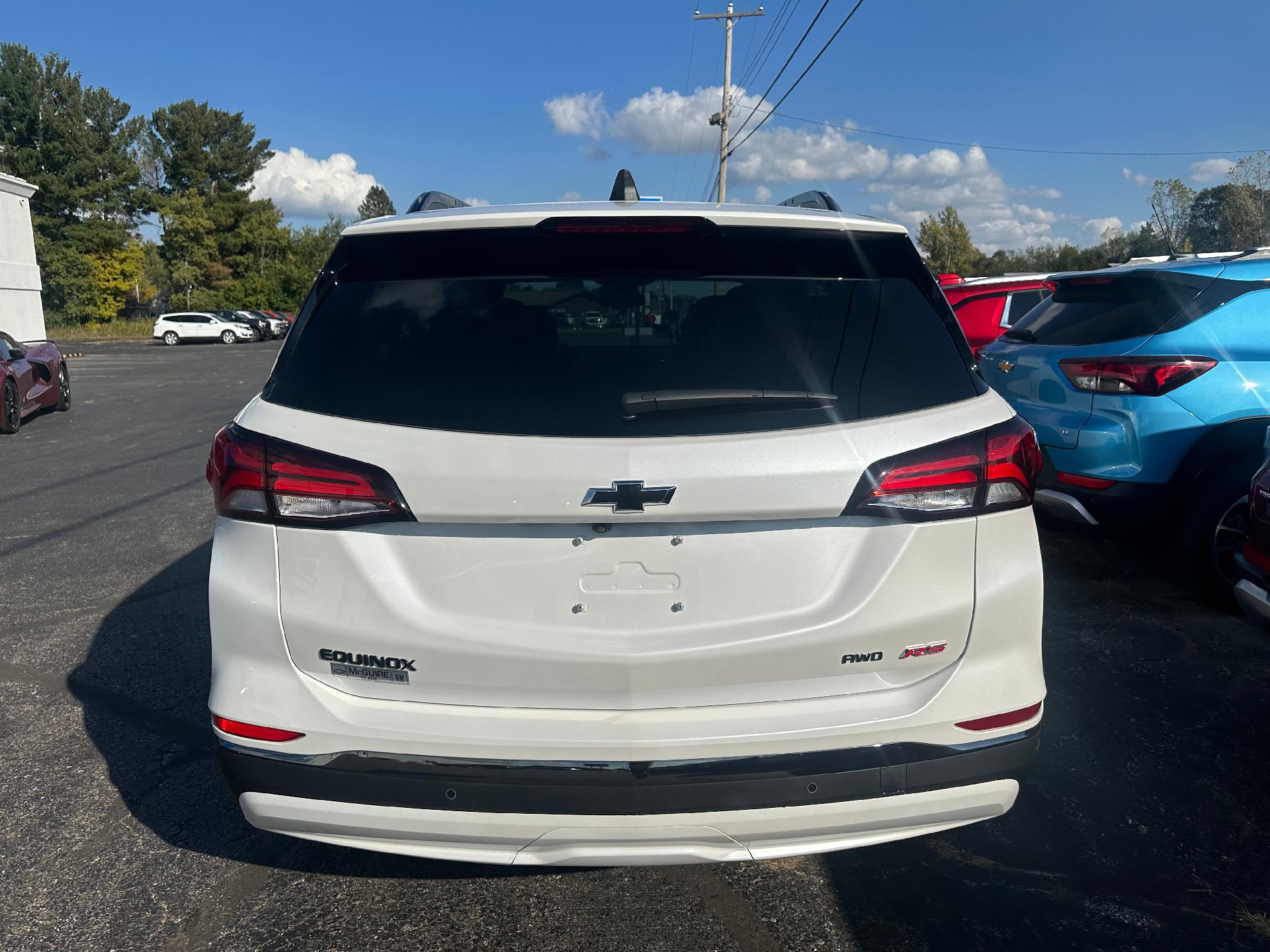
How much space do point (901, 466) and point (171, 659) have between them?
374cm

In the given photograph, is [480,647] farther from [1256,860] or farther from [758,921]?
[1256,860]

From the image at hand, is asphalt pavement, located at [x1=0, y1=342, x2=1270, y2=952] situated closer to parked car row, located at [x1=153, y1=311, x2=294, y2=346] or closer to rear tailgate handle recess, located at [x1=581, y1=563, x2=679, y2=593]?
rear tailgate handle recess, located at [x1=581, y1=563, x2=679, y2=593]

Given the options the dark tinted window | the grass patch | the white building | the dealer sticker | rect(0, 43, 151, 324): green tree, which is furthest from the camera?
rect(0, 43, 151, 324): green tree

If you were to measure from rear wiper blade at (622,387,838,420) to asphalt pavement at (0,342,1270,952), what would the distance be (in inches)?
56.1

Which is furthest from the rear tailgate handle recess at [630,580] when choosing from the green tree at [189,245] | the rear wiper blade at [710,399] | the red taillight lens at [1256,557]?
the green tree at [189,245]

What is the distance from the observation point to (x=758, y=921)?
2559 millimetres

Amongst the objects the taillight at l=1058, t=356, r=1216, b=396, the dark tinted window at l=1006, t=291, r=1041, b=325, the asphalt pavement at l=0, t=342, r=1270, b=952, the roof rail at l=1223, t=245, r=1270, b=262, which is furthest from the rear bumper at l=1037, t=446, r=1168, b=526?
the dark tinted window at l=1006, t=291, r=1041, b=325

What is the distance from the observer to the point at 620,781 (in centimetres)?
204

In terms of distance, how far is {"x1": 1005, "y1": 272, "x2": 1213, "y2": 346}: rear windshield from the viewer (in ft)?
16.7

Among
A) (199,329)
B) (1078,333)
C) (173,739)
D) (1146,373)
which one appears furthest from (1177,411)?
(199,329)

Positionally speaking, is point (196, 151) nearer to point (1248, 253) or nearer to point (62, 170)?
point (62, 170)

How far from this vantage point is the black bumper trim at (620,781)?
2043 millimetres

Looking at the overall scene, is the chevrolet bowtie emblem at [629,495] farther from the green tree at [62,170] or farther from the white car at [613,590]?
the green tree at [62,170]

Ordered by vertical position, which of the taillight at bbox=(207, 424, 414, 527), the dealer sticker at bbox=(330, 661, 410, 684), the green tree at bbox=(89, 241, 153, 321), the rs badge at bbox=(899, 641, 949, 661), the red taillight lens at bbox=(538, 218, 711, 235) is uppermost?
the green tree at bbox=(89, 241, 153, 321)
